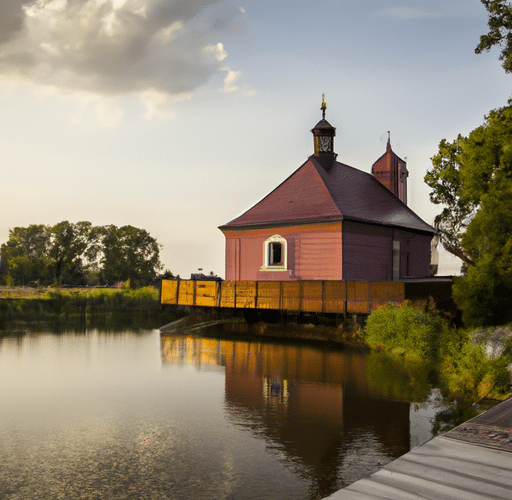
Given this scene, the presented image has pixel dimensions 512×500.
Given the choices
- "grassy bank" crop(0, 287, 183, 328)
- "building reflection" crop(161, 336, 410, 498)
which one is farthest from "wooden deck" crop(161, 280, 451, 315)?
"grassy bank" crop(0, 287, 183, 328)

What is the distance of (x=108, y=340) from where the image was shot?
2947cm

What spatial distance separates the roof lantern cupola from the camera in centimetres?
4044

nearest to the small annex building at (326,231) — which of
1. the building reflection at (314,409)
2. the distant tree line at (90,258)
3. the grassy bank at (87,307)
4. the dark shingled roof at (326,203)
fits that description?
the dark shingled roof at (326,203)

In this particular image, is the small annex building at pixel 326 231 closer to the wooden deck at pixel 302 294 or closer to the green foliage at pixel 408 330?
the wooden deck at pixel 302 294

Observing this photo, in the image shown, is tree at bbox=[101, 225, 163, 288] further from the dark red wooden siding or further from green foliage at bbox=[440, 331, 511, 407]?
green foliage at bbox=[440, 331, 511, 407]

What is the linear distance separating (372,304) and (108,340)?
44.7 feet

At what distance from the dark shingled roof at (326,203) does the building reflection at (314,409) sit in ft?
37.3

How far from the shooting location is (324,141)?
40.9m

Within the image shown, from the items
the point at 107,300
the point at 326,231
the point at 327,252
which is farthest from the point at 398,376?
the point at 107,300

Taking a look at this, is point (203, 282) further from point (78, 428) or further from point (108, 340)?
point (78, 428)

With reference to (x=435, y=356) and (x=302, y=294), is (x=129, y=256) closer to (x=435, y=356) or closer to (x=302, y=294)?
(x=302, y=294)

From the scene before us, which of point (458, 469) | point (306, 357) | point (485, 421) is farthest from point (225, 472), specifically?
point (306, 357)

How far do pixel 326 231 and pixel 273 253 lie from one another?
13.5 ft

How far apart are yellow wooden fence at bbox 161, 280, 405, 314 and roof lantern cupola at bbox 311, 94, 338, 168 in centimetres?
1239
